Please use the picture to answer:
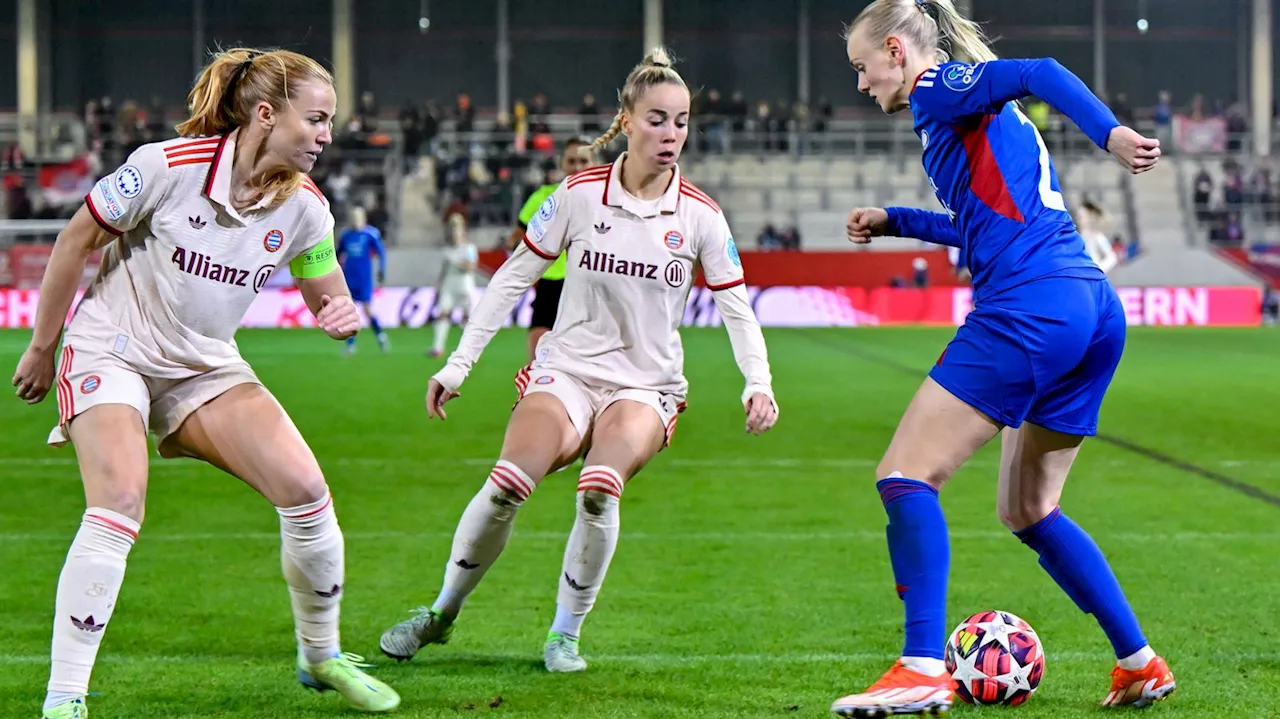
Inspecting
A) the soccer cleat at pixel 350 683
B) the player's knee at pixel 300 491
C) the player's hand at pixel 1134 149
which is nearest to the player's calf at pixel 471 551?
the soccer cleat at pixel 350 683

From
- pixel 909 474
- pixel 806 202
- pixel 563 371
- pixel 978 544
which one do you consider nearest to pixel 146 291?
pixel 563 371

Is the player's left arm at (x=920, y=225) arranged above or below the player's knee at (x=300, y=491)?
above

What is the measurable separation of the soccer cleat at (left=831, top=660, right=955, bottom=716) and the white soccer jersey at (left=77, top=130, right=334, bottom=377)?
2.08 meters

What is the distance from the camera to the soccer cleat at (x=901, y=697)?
3.92m

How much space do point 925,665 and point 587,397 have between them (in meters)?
1.68

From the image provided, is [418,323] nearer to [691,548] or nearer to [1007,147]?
[691,548]

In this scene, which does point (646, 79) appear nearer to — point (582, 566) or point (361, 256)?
point (582, 566)

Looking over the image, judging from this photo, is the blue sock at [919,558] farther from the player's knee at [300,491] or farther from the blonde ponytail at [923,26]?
the player's knee at [300,491]

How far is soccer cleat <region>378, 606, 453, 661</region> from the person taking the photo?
17.0 feet

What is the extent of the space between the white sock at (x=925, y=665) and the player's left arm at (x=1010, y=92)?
1399mm

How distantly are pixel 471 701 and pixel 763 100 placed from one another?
37.6m

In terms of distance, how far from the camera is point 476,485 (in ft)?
30.6

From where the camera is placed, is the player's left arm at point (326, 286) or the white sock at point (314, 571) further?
the player's left arm at point (326, 286)

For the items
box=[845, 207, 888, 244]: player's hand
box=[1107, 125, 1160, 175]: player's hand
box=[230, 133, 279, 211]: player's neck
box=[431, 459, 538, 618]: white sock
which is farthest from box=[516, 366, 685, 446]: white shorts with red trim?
box=[1107, 125, 1160, 175]: player's hand
